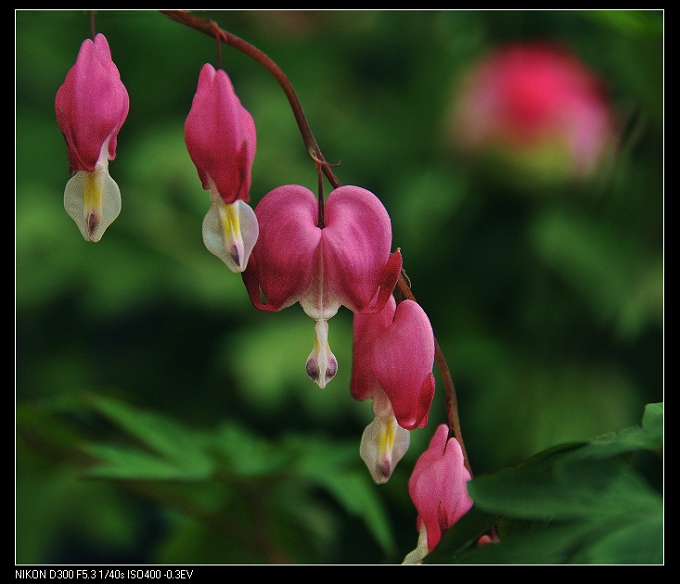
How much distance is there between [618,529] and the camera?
525mm

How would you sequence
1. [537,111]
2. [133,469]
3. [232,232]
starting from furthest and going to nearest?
[537,111] → [133,469] → [232,232]

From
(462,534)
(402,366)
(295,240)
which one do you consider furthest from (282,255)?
(462,534)

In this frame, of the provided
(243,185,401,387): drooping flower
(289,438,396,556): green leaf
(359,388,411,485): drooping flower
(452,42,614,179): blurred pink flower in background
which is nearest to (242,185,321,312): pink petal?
(243,185,401,387): drooping flower

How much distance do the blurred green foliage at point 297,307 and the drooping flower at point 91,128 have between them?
66cm

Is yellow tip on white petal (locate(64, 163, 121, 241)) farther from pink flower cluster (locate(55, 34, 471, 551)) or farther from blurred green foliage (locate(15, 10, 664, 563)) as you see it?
blurred green foliage (locate(15, 10, 664, 563))

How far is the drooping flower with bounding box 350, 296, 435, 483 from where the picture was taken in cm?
60

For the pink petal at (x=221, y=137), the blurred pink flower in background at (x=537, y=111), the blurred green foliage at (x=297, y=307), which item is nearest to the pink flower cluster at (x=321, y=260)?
the pink petal at (x=221, y=137)

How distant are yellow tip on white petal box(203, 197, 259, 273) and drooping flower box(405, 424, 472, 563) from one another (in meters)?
0.20

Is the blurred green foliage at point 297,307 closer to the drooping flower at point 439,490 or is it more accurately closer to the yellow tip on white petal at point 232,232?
the drooping flower at point 439,490

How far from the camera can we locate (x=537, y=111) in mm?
1770

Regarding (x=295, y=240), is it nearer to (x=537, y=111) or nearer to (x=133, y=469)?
(x=133, y=469)

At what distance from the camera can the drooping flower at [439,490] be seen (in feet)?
2.02

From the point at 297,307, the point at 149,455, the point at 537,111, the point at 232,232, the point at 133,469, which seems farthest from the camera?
the point at 297,307

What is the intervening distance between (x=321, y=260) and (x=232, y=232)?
0.06m
